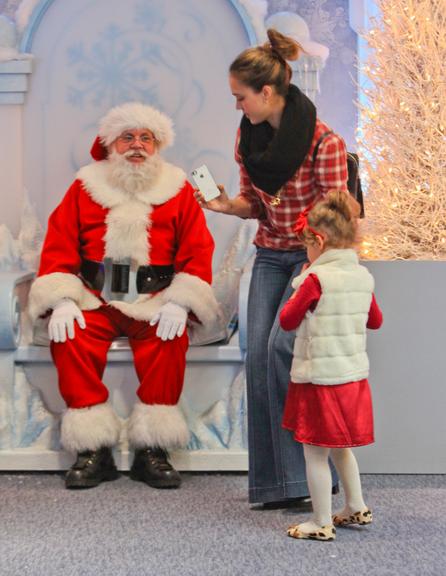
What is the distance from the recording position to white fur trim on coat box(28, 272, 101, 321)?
11.5 ft

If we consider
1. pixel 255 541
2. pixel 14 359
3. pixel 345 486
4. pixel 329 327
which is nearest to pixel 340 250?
pixel 329 327

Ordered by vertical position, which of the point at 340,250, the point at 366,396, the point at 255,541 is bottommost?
the point at 255,541

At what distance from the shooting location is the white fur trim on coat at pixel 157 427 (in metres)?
3.40

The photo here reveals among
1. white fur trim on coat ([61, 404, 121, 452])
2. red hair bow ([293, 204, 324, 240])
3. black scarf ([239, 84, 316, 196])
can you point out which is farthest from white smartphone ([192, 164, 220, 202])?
white fur trim on coat ([61, 404, 121, 452])

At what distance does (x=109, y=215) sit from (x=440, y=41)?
1398mm

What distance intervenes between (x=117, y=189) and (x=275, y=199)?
0.99 m

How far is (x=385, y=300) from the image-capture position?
343 centimetres

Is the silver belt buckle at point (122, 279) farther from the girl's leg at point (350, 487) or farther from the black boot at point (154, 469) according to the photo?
the girl's leg at point (350, 487)

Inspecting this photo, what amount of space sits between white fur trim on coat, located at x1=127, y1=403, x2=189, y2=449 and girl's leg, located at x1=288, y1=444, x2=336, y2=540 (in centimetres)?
85

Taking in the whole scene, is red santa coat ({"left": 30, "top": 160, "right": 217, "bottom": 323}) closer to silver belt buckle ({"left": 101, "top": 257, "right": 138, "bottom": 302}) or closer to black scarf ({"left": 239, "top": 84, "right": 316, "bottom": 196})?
silver belt buckle ({"left": 101, "top": 257, "right": 138, "bottom": 302})

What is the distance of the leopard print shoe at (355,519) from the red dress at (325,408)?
25 centimetres

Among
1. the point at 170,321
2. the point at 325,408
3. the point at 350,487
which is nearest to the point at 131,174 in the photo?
the point at 170,321

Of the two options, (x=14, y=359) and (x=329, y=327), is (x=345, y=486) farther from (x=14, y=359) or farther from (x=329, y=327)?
(x=14, y=359)

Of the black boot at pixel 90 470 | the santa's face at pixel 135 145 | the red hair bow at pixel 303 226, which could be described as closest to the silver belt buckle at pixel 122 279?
the santa's face at pixel 135 145
